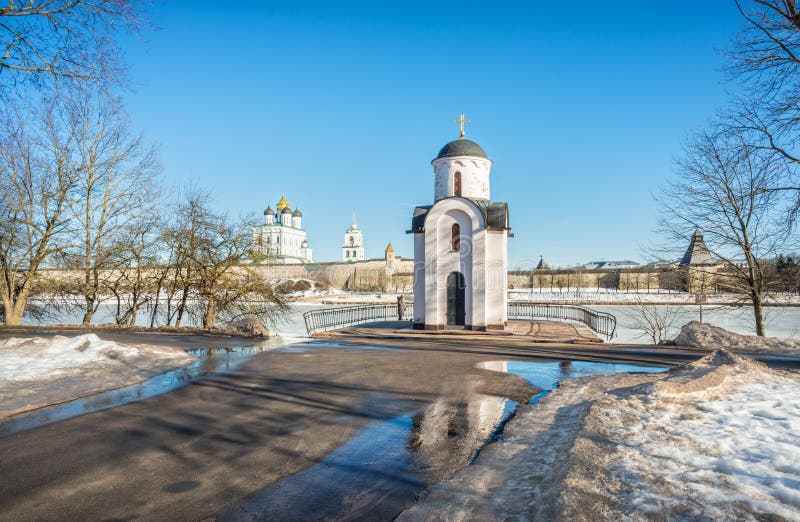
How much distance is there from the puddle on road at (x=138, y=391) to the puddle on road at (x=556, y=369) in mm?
5530

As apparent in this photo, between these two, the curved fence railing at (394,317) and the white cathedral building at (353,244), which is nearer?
the curved fence railing at (394,317)

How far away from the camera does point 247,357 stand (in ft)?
34.3

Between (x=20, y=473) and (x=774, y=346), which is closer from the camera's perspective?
(x=20, y=473)

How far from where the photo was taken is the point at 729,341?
11961 mm

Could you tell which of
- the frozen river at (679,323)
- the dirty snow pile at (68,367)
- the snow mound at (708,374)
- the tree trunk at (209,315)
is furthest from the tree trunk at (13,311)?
the snow mound at (708,374)

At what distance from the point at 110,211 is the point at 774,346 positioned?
23870 millimetres

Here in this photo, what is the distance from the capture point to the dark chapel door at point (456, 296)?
19906 millimetres

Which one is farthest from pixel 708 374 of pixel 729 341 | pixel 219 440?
pixel 729 341

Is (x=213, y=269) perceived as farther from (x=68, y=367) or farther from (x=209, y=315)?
(x=68, y=367)

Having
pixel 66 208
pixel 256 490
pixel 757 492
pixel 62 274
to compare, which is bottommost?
pixel 256 490

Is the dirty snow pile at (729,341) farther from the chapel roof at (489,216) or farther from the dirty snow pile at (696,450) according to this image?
the chapel roof at (489,216)

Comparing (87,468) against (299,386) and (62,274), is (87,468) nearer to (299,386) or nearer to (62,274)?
(299,386)

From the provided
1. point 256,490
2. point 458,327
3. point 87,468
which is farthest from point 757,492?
point 458,327

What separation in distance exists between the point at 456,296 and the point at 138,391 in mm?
14411
